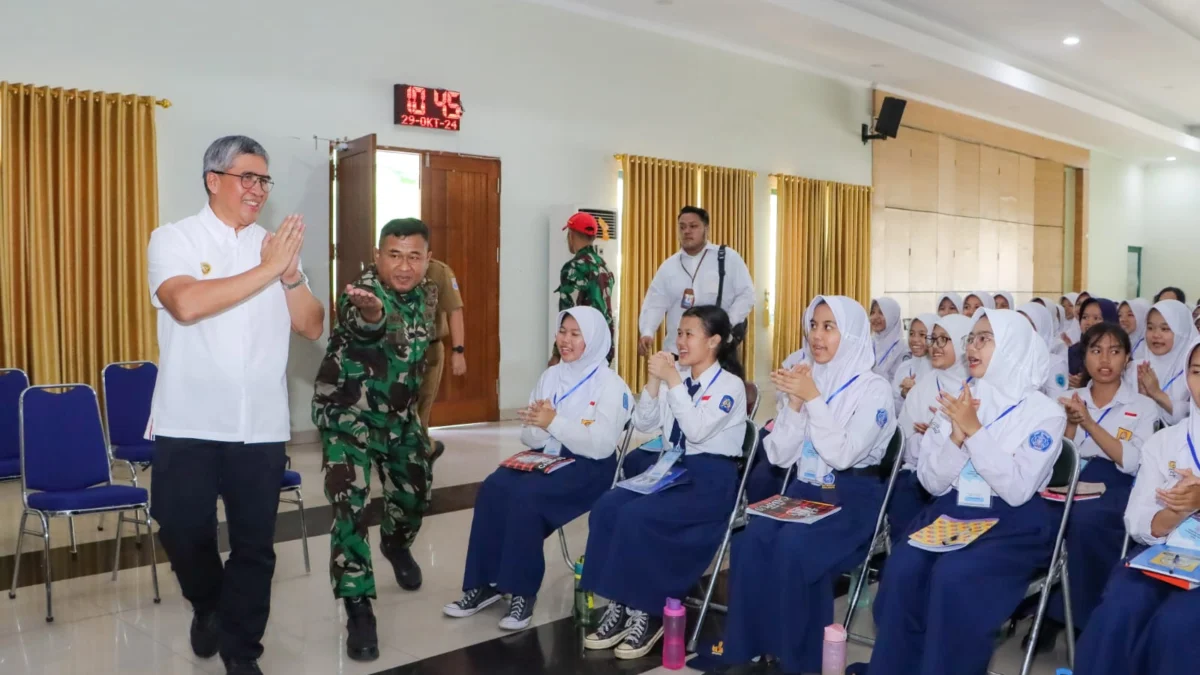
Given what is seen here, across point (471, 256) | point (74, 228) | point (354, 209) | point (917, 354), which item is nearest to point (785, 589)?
point (917, 354)

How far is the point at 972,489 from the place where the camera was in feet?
9.89

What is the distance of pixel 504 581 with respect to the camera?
3.57 metres

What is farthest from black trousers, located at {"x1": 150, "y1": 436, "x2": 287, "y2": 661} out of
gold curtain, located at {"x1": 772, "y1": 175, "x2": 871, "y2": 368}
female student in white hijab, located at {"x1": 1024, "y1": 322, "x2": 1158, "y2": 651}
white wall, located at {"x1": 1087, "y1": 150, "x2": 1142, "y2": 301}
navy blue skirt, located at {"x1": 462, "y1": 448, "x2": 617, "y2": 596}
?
Answer: white wall, located at {"x1": 1087, "y1": 150, "x2": 1142, "y2": 301}

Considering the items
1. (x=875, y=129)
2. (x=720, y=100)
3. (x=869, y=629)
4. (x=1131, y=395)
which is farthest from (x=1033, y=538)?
(x=875, y=129)

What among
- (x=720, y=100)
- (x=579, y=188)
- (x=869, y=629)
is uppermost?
(x=720, y=100)

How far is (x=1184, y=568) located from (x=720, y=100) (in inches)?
335

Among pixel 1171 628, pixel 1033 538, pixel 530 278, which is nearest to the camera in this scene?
pixel 1171 628

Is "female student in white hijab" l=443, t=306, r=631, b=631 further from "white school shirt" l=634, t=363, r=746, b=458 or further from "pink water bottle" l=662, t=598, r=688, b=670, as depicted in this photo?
"pink water bottle" l=662, t=598, r=688, b=670

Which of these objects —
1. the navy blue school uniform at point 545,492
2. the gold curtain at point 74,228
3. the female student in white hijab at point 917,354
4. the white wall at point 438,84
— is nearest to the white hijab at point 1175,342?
the female student in white hijab at point 917,354

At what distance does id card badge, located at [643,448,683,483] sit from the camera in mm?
3555

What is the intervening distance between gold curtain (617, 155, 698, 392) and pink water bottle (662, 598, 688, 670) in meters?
6.30

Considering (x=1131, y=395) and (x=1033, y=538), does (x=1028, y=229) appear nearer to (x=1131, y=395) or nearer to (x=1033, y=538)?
(x=1131, y=395)

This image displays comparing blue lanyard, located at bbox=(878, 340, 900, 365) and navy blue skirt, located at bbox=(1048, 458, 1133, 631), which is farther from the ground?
blue lanyard, located at bbox=(878, 340, 900, 365)

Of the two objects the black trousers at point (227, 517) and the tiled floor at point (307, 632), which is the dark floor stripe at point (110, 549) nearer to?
the tiled floor at point (307, 632)
